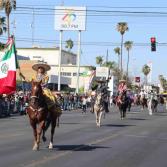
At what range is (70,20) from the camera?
79.6m

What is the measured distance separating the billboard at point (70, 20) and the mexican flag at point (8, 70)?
55.9 meters

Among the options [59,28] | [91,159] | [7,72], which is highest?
[59,28]

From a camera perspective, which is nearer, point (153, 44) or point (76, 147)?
point (76, 147)

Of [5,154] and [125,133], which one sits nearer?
[5,154]

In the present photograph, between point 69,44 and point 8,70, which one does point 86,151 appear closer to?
point 8,70

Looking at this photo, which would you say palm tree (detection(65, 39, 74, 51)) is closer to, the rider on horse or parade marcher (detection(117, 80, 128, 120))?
parade marcher (detection(117, 80, 128, 120))

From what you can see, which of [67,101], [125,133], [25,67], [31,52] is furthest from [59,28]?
[125,133]

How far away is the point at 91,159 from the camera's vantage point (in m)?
15.0

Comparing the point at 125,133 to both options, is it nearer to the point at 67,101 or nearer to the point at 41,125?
the point at 41,125

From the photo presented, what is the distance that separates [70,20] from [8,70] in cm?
5703

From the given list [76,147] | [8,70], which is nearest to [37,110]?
[76,147]

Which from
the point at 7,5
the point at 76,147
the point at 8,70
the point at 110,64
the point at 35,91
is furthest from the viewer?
the point at 110,64

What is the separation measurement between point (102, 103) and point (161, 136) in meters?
6.73

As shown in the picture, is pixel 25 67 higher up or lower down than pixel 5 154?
higher up
